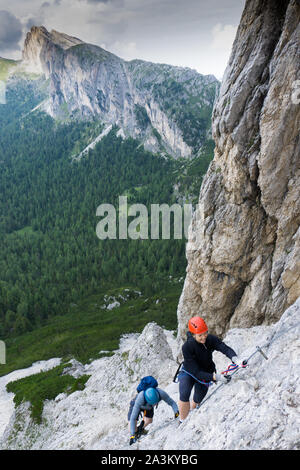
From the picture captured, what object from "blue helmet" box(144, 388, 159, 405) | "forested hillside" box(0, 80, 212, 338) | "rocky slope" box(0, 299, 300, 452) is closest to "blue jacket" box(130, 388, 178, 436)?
"blue helmet" box(144, 388, 159, 405)

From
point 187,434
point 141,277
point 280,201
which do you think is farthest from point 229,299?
point 141,277

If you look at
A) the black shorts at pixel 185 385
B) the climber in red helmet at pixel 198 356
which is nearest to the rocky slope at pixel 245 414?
the black shorts at pixel 185 385

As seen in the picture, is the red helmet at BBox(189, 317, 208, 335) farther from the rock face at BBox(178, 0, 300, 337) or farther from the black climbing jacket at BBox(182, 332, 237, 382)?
the rock face at BBox(178, 0, 300, 337)

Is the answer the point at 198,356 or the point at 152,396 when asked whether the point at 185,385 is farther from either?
the point at 152,396

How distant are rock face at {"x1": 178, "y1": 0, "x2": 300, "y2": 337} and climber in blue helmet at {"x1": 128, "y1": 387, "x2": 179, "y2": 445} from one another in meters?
12.0

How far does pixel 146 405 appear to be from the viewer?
432 inches

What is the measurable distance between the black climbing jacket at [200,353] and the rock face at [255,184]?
36.8 ft

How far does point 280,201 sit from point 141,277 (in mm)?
89084

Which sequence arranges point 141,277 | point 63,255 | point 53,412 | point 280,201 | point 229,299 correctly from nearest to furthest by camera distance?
point 280,201 → point 229,299 → point 53,412 → point 141,277 → point 63,255

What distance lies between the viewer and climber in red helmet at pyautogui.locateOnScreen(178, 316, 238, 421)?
9266mm

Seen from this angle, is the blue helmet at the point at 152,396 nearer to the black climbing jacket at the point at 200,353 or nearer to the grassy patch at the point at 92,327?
the black climbing jacket at the point at 200,353

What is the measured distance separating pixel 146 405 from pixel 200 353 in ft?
11.3

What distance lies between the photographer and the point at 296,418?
7.68m
